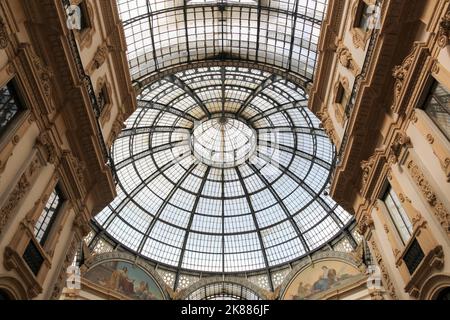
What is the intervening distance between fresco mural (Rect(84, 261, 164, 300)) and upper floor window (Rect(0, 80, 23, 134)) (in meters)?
23.6

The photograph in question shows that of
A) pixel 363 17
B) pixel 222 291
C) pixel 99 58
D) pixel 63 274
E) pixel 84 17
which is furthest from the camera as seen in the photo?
pixel 222 291

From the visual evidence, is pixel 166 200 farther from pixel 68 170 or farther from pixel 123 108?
pixel 68 170

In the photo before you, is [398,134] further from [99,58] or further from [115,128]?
[115,128]

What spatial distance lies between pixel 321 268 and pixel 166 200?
17.2m

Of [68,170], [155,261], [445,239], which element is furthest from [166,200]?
[445,239]

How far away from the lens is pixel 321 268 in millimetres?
36906

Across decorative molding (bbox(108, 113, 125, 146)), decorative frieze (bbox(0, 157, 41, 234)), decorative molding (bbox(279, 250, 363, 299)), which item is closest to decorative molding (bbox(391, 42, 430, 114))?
decorative frieze (bbox(0, 157, 41, 234))

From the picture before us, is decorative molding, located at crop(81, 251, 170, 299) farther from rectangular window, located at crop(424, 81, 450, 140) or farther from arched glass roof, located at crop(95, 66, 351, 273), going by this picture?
rectangular window, located at crop(424, 81, 450, 140)

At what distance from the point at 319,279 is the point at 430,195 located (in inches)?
1001

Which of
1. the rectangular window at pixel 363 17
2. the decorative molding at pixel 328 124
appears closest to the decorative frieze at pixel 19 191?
the rectangular window at pixel 363 17

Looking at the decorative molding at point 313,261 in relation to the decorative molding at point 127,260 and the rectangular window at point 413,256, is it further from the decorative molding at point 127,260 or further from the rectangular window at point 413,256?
the rectangular window at point 413,256

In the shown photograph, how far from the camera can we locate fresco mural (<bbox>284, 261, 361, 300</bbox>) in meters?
34.3

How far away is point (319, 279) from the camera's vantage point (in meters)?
36.3

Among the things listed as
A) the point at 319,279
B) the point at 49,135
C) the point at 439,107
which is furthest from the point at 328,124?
the point at 319,279
